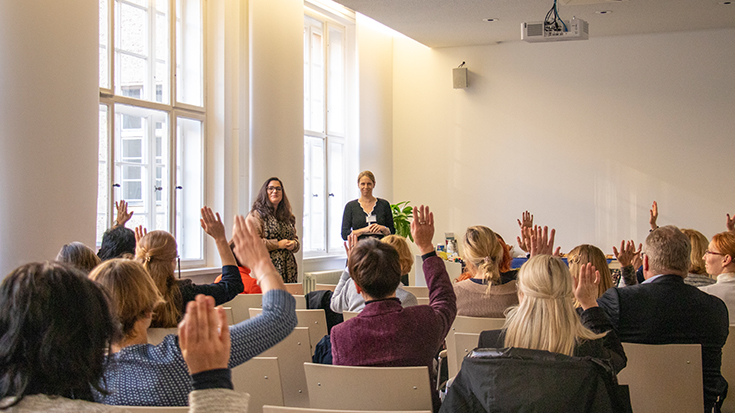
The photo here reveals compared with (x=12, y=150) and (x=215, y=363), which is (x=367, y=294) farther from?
(x=12, y=150)

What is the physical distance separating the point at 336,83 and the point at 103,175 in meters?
4.22

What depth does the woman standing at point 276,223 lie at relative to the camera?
635 cm

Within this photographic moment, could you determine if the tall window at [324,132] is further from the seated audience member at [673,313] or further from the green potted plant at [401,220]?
the seated audience member at [673,313]

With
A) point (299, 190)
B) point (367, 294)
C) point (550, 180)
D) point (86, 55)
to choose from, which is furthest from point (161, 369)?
point (550, 180)

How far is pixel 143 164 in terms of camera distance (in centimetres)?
653

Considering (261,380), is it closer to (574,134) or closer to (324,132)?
(324,132)

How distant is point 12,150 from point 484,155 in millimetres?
6355

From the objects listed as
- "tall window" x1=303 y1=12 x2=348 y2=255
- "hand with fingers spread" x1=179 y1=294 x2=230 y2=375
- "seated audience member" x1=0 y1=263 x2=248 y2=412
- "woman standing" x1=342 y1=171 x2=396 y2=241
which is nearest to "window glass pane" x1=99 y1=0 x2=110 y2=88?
"woman standing" x1=342 y1=171 x2=396 y2=241

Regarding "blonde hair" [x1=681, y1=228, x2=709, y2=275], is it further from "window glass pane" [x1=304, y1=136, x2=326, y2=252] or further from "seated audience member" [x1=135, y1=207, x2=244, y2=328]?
"window glass pane" [x1=304, y1=136, x2=326, y2=252]

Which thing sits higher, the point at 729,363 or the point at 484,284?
the point at 484,284

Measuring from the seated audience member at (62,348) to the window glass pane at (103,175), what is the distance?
5123mm

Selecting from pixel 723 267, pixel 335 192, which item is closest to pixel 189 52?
pixel 335 192

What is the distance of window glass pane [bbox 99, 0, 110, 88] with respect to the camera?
19.7 feet

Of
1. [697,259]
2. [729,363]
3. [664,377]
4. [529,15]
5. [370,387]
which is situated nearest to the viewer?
[370,387]
